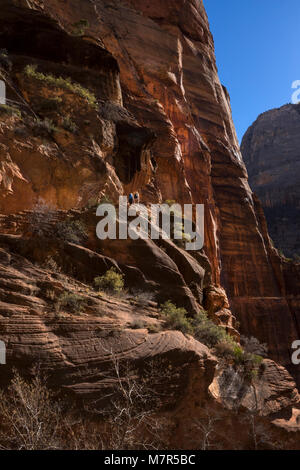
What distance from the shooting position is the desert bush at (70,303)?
7.06 metres

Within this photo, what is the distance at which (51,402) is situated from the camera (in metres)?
5.77

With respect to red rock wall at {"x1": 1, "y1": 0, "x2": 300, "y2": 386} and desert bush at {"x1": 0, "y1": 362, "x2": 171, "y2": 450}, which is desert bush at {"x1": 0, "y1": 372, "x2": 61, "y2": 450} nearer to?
desert bush at {"x1": 0, "y1": 362, "x2": 171, "y2": 450}

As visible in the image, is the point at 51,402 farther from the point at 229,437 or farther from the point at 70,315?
the point at 229,437

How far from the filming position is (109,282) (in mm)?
8547

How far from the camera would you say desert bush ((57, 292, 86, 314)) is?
7056 millimetres

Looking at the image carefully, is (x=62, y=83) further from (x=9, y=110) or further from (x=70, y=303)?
(x=70, y=303)

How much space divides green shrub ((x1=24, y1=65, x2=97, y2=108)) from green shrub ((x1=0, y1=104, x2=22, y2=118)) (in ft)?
8.09

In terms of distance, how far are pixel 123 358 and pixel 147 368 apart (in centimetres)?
61

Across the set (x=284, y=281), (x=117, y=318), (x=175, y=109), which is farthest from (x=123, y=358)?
(x=284, y=281)

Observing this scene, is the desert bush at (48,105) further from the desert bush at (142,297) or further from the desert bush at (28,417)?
the desert bush at (28,417)

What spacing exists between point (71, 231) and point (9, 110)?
5248mm

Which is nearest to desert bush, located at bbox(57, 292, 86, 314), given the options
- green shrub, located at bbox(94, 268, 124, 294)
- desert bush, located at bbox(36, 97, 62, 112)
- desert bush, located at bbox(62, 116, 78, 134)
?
green shrub, located at bbox(94, 268, 124, 294)

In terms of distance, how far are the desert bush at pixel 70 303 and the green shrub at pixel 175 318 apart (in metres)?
2.47

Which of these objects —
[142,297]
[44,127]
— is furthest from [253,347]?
[44,127]
